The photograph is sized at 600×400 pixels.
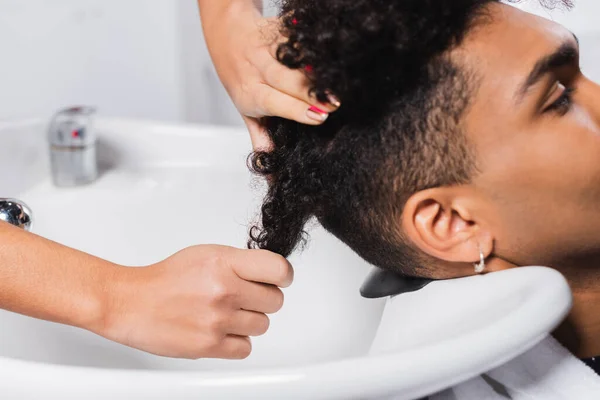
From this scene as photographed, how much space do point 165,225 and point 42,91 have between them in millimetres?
520

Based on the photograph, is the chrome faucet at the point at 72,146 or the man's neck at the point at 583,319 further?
the chrome faucet at the point at 72,146

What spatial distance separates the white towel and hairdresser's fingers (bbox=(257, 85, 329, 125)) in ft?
1.31

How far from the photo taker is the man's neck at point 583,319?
3.33ft

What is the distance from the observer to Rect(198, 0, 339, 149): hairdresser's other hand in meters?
0.91

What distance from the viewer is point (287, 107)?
0.93 m

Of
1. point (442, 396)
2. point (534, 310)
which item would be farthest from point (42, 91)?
point (534, 310)

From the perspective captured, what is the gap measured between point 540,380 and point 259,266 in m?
0.38

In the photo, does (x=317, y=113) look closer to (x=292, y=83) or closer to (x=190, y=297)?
(x=292, y=83)

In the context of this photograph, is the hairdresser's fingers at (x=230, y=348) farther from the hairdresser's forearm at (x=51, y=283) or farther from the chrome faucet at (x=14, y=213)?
the chrome faucet at (x=14, y=213)

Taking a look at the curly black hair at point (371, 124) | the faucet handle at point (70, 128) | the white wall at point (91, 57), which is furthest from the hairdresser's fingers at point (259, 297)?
the white wall at point (91, 57)

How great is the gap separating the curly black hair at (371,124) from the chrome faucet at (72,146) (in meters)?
0.51

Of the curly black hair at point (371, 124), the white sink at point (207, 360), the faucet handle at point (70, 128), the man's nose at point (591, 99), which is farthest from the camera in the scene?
the faucet handle at point (70, 128)

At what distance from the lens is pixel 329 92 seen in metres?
0.87

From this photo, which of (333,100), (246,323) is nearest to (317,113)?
(333,100)
